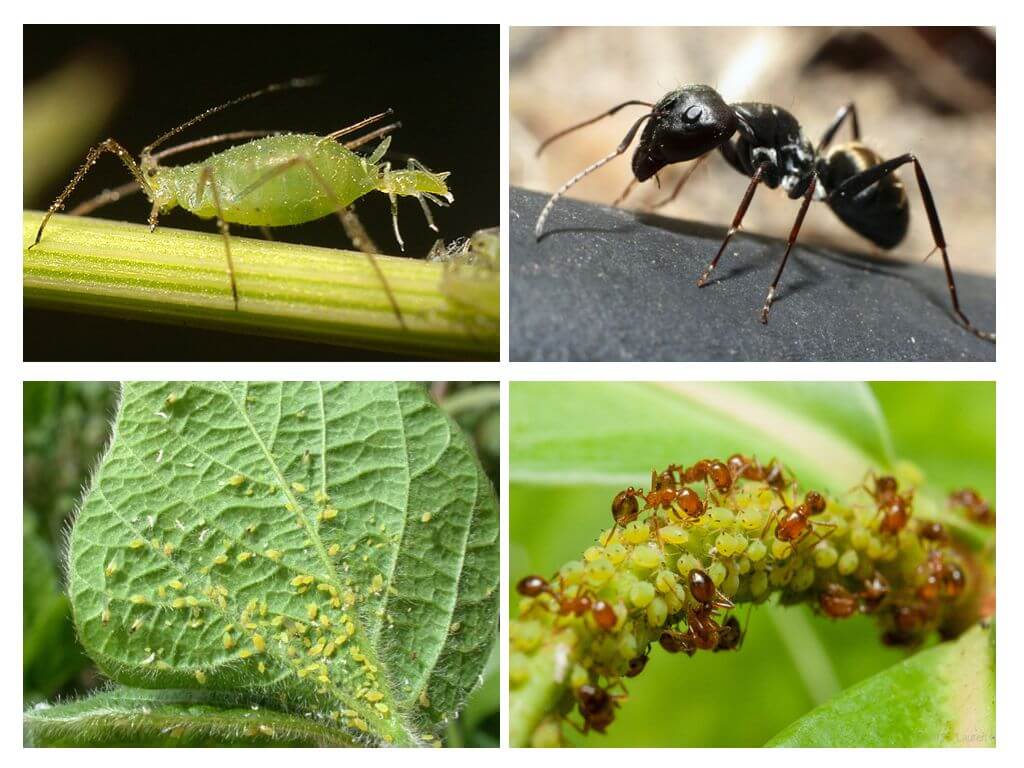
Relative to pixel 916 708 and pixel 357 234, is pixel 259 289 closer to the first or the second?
pixel 357 234

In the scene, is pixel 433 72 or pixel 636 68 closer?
pixel 433 72

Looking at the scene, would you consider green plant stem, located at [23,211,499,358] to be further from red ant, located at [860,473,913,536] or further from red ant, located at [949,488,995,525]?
red ant, located at [949,488,995,525]

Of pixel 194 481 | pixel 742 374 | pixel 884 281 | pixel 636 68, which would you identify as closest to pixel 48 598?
pixel 194 481

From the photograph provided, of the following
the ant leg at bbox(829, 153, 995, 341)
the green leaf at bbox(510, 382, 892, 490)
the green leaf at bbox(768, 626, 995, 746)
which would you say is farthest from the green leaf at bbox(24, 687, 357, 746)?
the ant leg at bbox(829, 153, 995, 341)

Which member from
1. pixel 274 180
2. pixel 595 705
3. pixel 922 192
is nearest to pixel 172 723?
pixel 595 705

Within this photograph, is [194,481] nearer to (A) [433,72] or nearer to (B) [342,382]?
(B) [342,382]

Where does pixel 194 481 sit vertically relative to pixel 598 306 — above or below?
below
